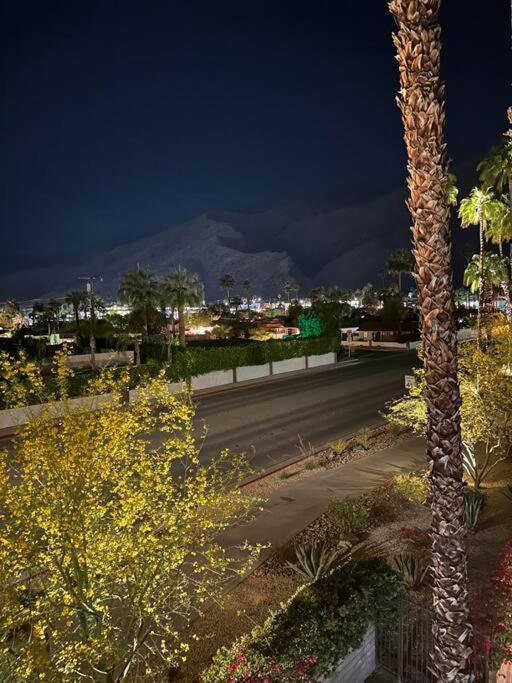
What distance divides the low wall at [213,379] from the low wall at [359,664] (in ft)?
84.4

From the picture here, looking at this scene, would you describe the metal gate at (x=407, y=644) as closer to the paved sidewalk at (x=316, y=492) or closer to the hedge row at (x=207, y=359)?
the paved sidewalk at (x=316, y=492)

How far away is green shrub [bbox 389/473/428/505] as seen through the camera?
13477 mm

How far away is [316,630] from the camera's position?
260 inches

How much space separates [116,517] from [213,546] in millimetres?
1719

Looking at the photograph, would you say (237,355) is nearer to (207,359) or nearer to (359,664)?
(207,359)

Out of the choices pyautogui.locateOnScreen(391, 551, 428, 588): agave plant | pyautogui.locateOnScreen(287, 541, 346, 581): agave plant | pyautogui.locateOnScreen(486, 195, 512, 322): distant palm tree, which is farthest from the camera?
pyautogui.locateOnScreen(486, 195, 512, 322): distant palm tree

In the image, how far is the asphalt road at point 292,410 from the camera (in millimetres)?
20969

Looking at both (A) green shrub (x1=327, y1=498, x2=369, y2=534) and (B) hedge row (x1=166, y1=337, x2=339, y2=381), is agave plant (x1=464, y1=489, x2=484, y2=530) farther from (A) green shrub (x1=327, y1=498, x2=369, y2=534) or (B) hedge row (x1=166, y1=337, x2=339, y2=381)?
(B) hedge row (x1=166, y1=337, x2=339, y2=381)

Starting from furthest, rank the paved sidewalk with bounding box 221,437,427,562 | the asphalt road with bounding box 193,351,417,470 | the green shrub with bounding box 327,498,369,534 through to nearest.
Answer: the asphalt road with bounding box 193,351,417,470 < the paved sidewalk with bounding box 221,437,427,562 < the green shrub with bounding box 327,498,369,534

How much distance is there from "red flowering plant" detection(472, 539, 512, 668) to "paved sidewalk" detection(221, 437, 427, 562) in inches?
203

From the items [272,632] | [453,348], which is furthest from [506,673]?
[453,348]

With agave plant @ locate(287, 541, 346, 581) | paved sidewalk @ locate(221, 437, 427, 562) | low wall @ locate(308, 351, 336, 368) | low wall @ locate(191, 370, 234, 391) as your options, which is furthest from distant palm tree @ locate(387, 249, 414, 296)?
agave plant @ locate(287, 541, 346, 581)

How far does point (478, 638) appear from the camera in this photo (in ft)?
22.2

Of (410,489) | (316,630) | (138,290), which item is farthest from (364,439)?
(138,290)
